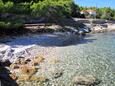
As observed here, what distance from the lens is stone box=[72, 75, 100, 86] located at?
22.4 m

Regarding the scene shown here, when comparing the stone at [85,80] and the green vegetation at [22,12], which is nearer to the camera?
the stone at [85,80]

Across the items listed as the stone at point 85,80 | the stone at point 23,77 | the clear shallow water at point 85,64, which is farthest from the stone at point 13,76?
the stone at point 85,80

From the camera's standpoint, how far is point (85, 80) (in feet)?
74.5

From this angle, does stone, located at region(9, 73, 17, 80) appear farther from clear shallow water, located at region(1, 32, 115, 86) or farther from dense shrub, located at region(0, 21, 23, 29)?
dense shrub, located at region(0, 21, 23, 29)

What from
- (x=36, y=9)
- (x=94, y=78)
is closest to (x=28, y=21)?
(x=36, y=9)

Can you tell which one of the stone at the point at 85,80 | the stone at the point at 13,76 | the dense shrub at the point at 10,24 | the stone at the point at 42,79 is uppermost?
the stone at the point at 85,80

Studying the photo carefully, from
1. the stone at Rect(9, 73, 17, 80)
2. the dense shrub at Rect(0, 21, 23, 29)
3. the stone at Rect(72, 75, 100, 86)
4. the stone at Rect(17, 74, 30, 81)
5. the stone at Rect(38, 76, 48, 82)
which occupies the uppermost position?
the stone at Rect(72, 75, 100, 86)

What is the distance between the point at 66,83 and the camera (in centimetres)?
2291

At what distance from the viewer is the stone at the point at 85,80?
73.4 ft

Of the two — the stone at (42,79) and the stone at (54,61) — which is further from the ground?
the stone at (42,79)

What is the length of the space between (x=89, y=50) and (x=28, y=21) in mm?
23580

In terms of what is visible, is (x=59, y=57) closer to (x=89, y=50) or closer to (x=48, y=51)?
(x=48, y=51)

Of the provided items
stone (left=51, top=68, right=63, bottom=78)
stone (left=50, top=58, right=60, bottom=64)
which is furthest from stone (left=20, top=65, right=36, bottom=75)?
stone (left=50, top=58, right=60, bottom=64)

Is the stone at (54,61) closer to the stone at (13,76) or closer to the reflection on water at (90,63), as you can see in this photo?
the reflection on water at (90,63)
